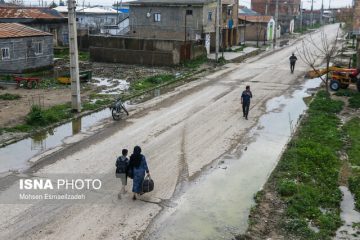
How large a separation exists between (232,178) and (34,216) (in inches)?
234

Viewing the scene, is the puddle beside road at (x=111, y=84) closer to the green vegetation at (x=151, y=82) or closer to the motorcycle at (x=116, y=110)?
the green vegetation at (x=151, y=82)

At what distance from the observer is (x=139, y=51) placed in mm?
Result: 38219

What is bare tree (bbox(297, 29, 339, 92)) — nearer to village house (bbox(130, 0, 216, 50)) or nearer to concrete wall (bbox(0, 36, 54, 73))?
village house (bbox(130, 0, 216, 50))

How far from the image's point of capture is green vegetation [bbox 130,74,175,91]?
28.7 m

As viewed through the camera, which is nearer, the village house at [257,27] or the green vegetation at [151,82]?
the green vegetation at [151,82]

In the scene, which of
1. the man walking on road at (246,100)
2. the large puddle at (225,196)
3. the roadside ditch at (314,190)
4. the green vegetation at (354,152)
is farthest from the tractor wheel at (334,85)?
the large puddle at (225,196)

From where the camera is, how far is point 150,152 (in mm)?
16484

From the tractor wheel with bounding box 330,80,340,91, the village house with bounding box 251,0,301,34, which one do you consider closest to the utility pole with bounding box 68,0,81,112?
the tractor wheel with bounding box 330,80,340,91

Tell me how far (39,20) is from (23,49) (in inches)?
491

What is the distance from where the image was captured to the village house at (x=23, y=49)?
3173cm

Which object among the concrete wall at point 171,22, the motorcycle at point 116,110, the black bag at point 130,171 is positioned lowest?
the black bag at point 130,171

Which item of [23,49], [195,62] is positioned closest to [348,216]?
[23,49]

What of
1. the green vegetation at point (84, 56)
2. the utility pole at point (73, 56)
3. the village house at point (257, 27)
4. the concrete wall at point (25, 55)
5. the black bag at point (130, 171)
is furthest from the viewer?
the village house at point (257, 27)

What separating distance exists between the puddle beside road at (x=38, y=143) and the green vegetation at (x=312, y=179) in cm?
839
